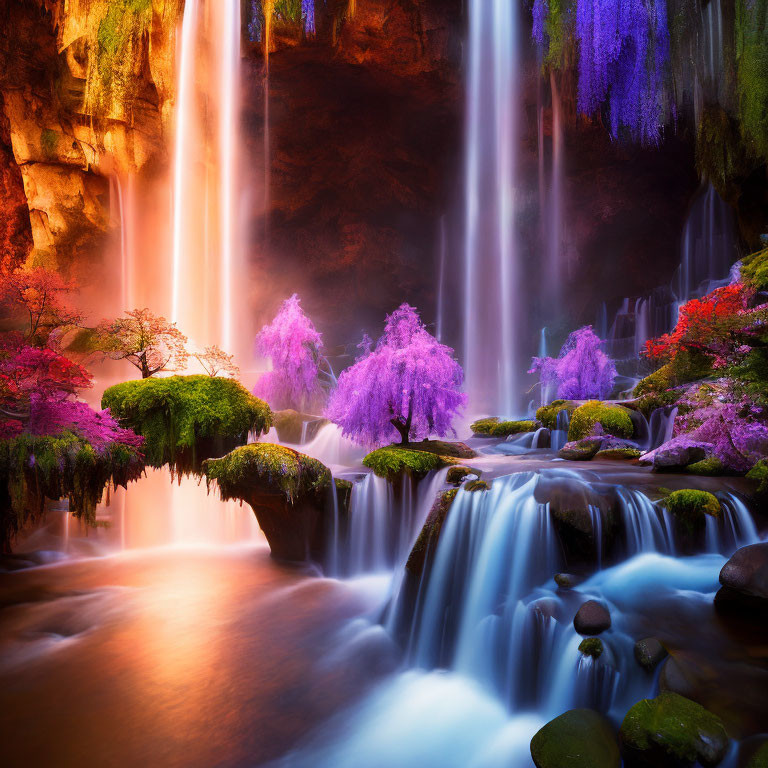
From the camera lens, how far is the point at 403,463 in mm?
7902

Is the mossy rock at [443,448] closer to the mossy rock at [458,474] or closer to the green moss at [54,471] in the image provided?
the mossy rock at [458,474]

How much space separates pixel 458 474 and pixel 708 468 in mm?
3283

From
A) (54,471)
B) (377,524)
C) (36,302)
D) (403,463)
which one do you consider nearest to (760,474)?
(403,463)

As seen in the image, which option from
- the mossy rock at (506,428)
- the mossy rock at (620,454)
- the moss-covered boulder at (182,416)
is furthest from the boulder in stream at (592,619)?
the mossy rock at (506,428)

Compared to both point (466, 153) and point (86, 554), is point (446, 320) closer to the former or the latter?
point (466, 153)

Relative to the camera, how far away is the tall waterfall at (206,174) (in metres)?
14.9

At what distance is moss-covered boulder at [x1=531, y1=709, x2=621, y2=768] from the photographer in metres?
3.08

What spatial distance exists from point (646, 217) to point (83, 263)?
784 inches

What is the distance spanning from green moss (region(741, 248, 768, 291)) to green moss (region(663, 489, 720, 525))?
13.8 ft

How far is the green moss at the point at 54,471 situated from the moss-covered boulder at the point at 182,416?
630mm

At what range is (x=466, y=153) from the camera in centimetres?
1894

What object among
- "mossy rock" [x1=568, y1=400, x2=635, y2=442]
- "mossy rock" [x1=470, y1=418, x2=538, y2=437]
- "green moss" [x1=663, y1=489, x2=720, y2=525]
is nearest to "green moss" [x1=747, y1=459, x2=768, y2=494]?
"green moss" [x1=663, y1=489, x2=720, y2=525]

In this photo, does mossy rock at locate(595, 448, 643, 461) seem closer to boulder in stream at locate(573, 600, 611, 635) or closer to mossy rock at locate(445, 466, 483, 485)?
mossy rock at locate(445, 466, 483, 485)

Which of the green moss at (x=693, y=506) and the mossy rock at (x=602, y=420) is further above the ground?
the mossy rock at (x=602, y=420)
